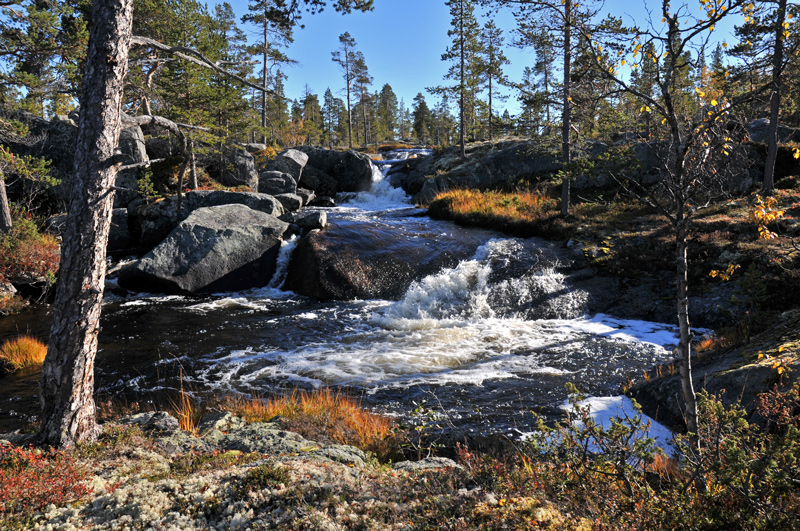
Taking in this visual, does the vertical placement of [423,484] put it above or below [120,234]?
below

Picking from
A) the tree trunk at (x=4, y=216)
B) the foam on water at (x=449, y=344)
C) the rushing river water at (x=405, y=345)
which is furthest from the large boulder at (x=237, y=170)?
the foam on water at (x=449, y=344)

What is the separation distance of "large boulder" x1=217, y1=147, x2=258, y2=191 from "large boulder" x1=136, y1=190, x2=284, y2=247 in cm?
601

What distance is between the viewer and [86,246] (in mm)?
3744

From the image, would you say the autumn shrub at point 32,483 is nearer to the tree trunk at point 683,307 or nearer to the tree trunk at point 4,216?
the tree trunk at point 683,307

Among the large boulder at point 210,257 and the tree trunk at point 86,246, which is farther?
the large boulder at point 210,257

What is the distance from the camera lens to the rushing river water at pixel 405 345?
666cm

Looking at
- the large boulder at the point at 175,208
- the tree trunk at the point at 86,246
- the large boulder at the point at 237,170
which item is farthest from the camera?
the large boulder at the point at 237,170

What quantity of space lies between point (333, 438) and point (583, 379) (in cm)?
476

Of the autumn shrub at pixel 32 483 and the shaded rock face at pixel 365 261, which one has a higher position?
the shaded rock face at pixel 365 261

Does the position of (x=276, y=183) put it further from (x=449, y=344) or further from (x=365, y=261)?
(x=449, y=344)

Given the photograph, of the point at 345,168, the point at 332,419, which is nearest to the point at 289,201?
the point at 345,168

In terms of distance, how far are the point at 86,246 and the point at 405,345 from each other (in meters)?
6.37

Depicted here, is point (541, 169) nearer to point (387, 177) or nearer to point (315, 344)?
point (387, 177)

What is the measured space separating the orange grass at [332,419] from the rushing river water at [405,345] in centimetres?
86
